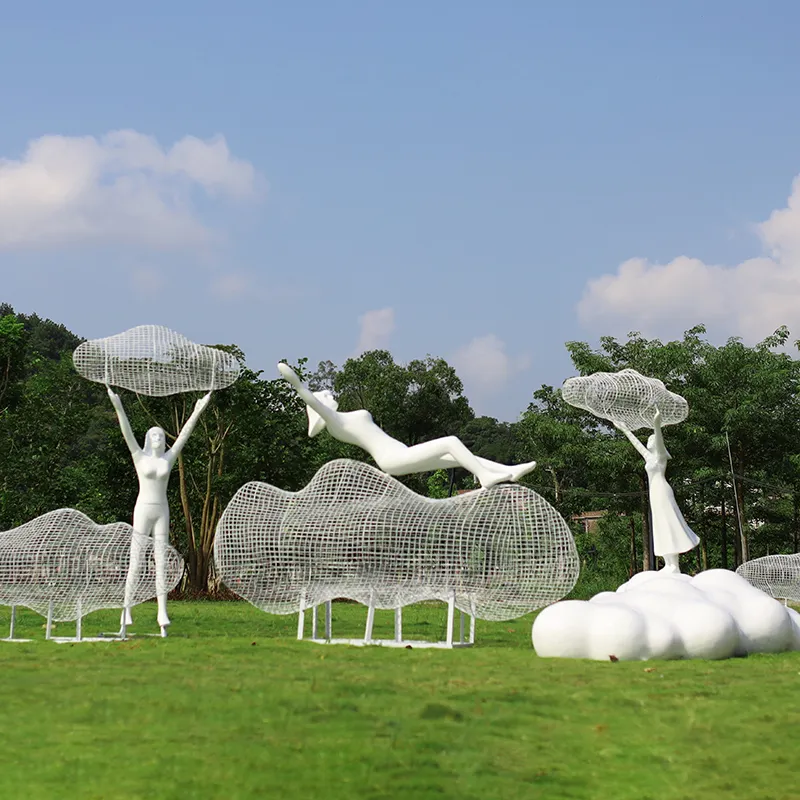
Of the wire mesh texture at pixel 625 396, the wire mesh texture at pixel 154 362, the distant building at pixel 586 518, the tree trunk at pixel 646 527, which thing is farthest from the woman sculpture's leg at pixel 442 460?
the distant building at pixel 586 518

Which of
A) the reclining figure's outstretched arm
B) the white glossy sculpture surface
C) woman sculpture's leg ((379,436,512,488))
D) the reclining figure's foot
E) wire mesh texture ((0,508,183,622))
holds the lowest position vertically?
the white glossy sculpture surface

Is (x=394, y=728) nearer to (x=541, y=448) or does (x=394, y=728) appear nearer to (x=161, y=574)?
(x=161, y=574)

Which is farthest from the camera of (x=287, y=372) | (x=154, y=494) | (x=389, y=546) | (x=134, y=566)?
(x=154, y=494)

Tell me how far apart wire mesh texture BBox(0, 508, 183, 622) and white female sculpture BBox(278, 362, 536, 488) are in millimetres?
2278

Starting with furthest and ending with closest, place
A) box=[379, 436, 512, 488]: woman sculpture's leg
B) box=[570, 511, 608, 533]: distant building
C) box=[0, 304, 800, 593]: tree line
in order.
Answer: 1. box=[570, 511, 608, 533]: distant building
2. box=[0, 304, 800, 593]: tree line
3. box=[379, 436, 512, 488]: woman sculpture's leg

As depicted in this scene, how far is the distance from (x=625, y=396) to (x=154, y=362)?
239 inches

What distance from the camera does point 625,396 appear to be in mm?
15031

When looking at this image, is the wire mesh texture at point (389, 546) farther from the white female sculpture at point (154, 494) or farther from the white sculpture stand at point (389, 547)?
the white female sculpture at point (154, 494)

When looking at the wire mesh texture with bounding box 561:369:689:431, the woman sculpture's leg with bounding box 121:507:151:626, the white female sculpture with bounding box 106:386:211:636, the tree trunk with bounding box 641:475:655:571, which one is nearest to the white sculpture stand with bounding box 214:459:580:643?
the woman sculpture's leg with bounding box 121:507:151:626

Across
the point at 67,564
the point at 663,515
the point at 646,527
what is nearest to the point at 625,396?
the point at 663,515

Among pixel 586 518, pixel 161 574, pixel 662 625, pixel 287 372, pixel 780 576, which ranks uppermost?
pixel 586 518

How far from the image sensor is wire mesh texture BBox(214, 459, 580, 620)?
10461 millimetres

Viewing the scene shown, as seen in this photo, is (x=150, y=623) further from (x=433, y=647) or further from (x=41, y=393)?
(x=41, y=393)

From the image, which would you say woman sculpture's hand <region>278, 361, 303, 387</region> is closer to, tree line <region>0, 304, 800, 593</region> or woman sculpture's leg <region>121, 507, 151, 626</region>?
woman sculpture's leg <region>121, 507, 151, 626</region>
